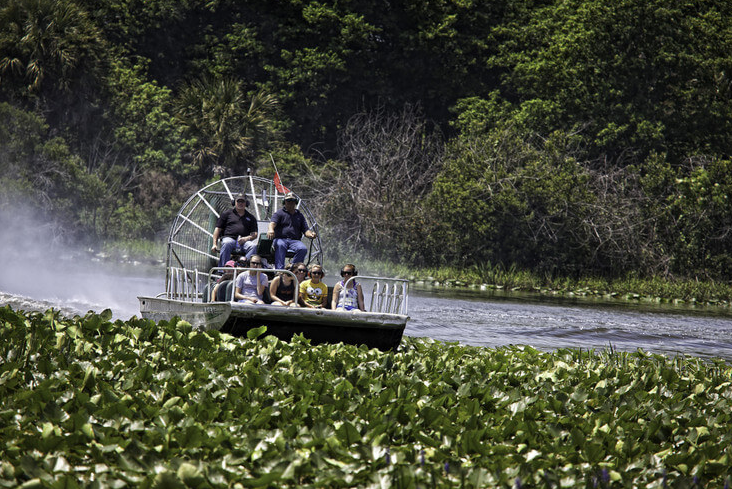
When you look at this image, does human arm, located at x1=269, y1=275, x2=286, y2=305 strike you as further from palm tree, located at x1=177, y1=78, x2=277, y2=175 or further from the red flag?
palm tree, located at x1=177, y1=78, x2=277, y2=175

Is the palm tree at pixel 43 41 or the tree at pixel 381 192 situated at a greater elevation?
the palm tree at pixel 43 41

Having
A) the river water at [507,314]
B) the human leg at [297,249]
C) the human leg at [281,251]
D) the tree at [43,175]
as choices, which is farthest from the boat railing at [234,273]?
the tree at [43,175]

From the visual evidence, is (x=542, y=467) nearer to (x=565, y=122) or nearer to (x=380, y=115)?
(x=565, y=122)

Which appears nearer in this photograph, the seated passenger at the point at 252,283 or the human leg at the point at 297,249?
the seated passenger at the point at 252,283

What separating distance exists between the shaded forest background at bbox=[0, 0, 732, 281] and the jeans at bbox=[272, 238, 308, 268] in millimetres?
17936

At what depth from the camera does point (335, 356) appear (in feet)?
29.0

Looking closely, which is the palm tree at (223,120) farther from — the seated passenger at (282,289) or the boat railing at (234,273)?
the seated passenger at (282,289)

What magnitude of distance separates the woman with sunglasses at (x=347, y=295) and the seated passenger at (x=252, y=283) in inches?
39.3

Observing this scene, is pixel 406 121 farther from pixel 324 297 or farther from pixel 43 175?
pixel 324 297

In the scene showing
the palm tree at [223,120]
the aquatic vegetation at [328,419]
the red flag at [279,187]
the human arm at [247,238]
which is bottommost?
the aquatic vegetation at [328,419]

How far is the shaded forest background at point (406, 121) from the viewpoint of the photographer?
100 feet

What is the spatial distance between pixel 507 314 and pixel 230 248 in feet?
31.1

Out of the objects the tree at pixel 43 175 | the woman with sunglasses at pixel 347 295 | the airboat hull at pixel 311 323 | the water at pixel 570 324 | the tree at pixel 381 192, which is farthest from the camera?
the tree at pixel 43 175

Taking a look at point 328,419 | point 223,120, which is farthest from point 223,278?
point 223,120
